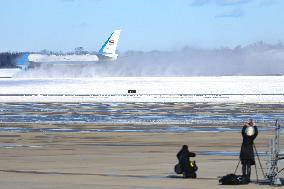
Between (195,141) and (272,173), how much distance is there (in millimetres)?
18177

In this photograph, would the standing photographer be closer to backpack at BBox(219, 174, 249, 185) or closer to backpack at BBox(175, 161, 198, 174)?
backpack at BBox(219, 174, 249, 185)

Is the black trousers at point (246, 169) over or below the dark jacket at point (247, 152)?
below

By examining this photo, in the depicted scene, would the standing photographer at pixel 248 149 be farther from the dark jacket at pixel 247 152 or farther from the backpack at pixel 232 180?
the backpack at pixel 232 180

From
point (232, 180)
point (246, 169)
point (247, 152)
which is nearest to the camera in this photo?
point (232, 180)

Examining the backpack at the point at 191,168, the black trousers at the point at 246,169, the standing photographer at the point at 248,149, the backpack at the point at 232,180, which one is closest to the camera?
the backpack at the point at 232,180

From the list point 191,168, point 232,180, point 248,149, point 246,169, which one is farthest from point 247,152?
point 191,168

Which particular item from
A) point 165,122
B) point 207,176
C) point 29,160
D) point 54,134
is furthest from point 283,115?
point 207,176

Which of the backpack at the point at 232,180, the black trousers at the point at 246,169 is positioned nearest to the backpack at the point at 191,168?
the black trousers at the point at 246,169

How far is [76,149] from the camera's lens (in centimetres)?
4053

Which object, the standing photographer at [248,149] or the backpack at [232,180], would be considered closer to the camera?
the backpack at [232,180]

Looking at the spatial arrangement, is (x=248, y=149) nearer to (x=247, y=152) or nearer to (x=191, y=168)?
(x=247, y=152)

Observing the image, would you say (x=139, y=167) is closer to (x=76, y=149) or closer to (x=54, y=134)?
(x=76, y=149)

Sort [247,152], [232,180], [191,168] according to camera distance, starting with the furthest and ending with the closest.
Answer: [191,168] < [247,152] < [232,180]

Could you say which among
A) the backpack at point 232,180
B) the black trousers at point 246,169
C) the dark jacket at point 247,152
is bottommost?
the backpack at point 232,180
